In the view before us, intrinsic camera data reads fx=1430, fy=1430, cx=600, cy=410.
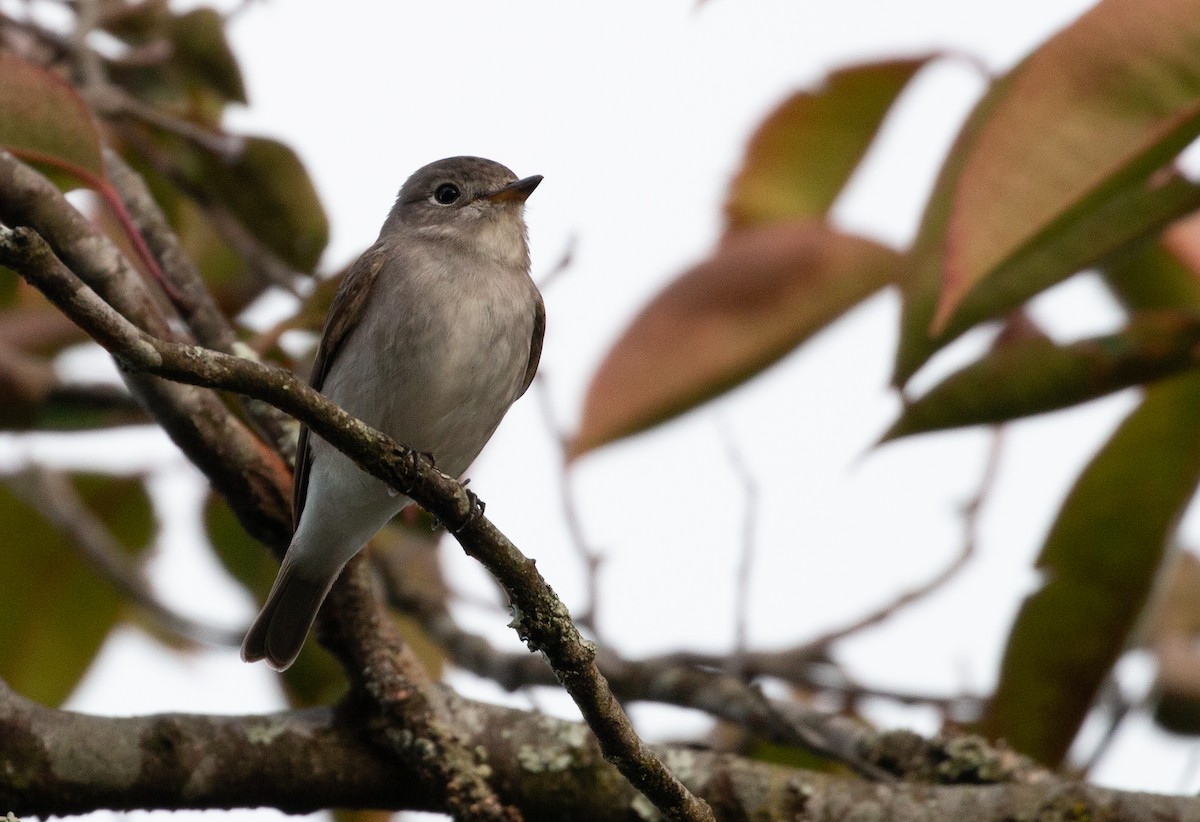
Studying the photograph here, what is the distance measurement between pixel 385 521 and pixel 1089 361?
2095 millimetres

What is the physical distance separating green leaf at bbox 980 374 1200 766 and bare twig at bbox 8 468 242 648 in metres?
2.41

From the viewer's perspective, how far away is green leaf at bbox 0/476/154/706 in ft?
15.0

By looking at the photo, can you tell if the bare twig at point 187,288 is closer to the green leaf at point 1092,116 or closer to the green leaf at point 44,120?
the green leaf at point 44,120

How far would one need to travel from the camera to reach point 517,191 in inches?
199

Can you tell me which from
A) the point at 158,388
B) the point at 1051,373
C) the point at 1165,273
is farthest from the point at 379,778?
the point at 1165,273

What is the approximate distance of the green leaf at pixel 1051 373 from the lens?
3398 mm

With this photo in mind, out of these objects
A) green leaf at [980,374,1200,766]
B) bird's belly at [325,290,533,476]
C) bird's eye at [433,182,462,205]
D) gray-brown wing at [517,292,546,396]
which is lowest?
green leaf at [980,374,1200,766]

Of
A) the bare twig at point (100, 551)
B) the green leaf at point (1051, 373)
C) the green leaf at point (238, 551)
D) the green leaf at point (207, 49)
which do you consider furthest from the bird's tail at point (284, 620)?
the green leaf at point (1051, 373)

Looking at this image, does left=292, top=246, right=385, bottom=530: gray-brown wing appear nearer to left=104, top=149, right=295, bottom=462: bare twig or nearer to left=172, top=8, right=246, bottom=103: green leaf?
left=104, top=149, right=295, bottom=462: bare twig

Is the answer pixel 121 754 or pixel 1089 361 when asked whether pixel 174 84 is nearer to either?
pixel 121 754

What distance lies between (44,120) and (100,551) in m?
1.77

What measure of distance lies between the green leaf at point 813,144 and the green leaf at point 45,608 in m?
2.52

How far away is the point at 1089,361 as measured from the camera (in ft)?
11.3

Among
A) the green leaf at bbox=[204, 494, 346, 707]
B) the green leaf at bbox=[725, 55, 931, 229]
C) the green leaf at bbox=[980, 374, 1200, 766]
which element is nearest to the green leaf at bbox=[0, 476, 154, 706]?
the green leaf at bbox=[204, 494, 346, 707]
